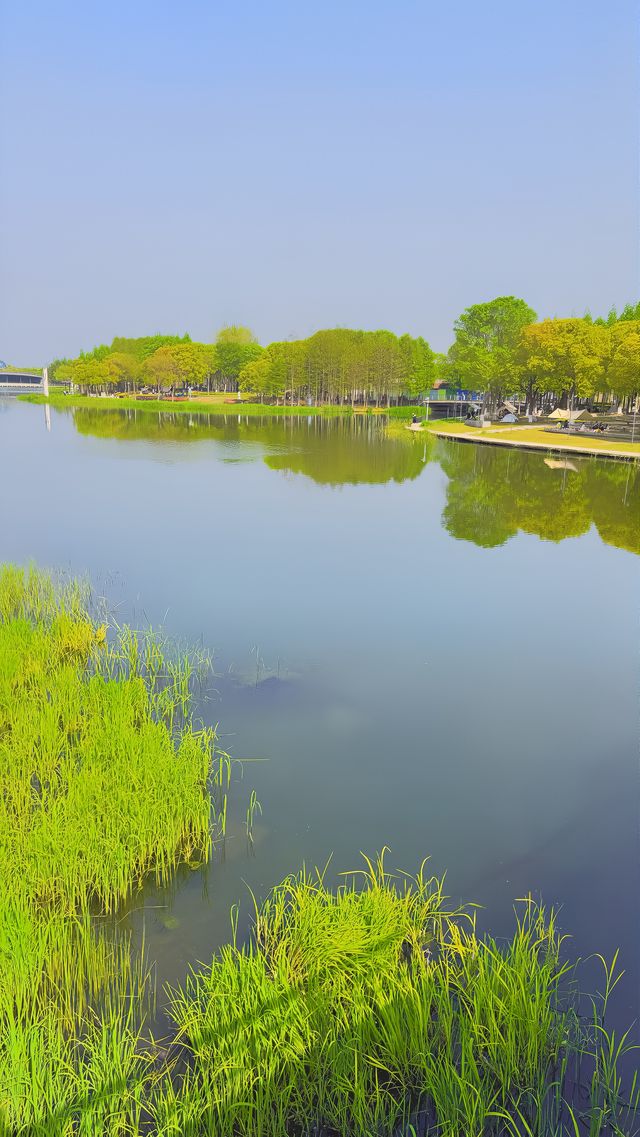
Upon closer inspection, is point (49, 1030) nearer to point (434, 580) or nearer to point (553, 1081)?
point (553, 1081)

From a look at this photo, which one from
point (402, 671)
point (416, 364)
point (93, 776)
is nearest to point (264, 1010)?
point (93, 776)

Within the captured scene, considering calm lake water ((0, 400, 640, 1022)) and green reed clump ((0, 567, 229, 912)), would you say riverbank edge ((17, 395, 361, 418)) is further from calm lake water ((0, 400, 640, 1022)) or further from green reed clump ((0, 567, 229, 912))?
green reed clump ((0, 567, 229, 912))

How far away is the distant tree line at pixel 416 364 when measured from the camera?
68.8 meters

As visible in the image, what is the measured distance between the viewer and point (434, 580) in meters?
19.4

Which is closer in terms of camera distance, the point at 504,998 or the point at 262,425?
the point at 504,998

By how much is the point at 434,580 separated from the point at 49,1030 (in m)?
15.8

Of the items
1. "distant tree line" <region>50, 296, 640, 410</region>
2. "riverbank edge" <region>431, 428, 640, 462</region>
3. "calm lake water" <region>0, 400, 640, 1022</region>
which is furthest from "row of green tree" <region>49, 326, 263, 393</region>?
"calm lake water" <region>0, 400, 640, 1022</region>

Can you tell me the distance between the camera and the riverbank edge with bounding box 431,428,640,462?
4772 centimetres

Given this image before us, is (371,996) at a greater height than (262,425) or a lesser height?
lesser

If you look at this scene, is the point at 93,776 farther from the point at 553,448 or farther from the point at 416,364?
the point at 416,364

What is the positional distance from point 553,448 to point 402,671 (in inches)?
1728

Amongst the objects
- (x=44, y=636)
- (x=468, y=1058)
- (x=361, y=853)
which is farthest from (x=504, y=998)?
(x=44, y=636)

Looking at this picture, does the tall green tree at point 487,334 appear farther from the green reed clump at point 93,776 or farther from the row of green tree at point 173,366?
the green reed clump at point 93,776

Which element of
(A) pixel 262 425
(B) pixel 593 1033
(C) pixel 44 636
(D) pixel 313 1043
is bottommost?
(B) pixel 593 1033
